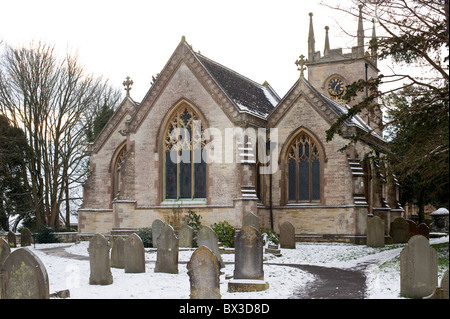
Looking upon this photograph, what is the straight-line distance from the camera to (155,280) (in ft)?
43.5

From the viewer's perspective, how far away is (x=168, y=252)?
1459cm

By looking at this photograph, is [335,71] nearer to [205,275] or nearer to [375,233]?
[375,233]

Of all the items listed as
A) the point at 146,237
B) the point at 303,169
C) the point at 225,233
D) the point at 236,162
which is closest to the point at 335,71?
the point at 303,169

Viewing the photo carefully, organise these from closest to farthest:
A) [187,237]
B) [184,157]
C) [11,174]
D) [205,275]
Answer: [205,275] < [187,237] < [184,157] < [11,174]

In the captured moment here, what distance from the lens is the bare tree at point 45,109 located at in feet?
107

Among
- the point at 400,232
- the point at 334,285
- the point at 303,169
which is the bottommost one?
the point at 334,285

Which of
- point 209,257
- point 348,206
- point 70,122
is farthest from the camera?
point 70,122

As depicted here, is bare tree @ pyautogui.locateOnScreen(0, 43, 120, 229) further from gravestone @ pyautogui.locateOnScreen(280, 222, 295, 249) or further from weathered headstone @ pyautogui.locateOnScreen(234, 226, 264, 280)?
weathered headstone @ pyautogui.locateOnScreen(234, 226, 264, 280)

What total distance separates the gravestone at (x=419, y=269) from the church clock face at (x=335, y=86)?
39.7 m

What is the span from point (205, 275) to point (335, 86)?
136 feet
